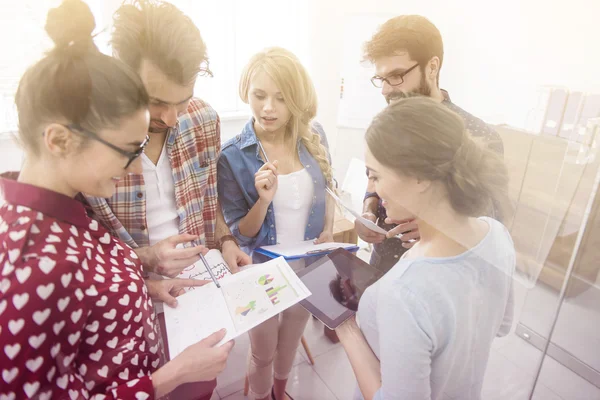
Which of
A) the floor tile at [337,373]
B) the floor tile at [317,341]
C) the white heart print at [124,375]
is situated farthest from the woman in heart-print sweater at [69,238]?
the floor tile at [317,341]

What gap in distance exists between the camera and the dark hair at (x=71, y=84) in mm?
604

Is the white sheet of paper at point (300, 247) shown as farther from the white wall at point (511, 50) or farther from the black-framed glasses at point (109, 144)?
the black-framed glasses at point (109, 144)

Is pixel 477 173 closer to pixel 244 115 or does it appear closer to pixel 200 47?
pixel 200 47

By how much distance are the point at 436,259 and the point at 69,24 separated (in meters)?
0.79

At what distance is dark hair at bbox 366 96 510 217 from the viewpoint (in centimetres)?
65

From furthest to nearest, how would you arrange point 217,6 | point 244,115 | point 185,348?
1. point 244,115
2. point 217,6
3. point 185,348

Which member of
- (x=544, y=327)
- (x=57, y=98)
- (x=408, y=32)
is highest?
(x=408, y=32)

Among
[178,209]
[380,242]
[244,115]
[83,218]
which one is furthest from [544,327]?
[244,115]

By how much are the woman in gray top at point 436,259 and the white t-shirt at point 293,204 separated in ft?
2.16

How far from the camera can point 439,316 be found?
65cm

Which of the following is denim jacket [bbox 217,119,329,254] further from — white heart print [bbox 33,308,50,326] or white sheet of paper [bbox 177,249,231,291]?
white heart print [bbox 33,308,50,326]

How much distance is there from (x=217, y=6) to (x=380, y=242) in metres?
2.24

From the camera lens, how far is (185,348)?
2.70 ft

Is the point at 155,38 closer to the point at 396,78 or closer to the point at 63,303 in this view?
the point at 63,303
